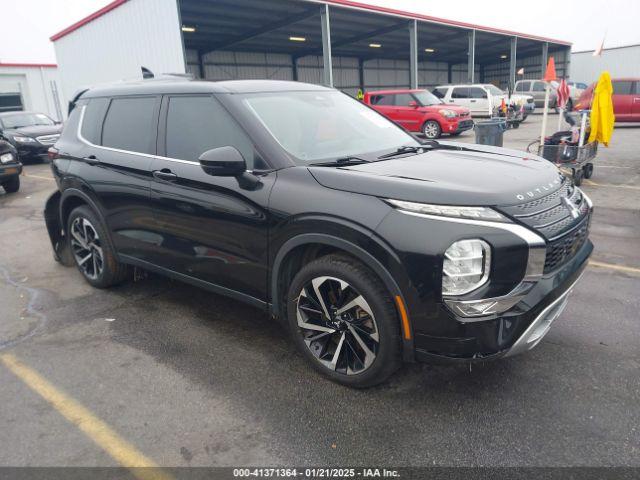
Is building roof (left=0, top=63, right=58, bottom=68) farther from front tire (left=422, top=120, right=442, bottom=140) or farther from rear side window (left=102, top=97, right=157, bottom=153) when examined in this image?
rear side window (left=102, top=97, right=157, bottom=153)

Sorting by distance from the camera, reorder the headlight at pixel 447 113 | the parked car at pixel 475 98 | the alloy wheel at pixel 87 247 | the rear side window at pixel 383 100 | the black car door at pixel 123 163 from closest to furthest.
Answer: the black car door at pixel 123 163, the alloy wheel at pixel 87 247, the headlight at pixel 447 113, the rear side window at pixel 383 100, the parked car at pixel 475 98

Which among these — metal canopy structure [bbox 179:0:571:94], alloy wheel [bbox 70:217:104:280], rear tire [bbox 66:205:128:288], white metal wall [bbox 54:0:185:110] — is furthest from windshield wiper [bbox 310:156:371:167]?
metal canopy structure [bbox 179:0:571:94]

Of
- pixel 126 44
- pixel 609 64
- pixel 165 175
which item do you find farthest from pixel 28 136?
pixel 609 64

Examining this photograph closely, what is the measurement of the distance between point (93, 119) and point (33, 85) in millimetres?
35382

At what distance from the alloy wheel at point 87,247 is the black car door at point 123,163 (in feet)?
1.17

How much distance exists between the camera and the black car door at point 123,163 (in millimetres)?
3820

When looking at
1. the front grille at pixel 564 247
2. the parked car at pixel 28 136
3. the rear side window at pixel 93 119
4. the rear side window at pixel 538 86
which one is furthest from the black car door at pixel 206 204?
the rear side window at pixel 538 86

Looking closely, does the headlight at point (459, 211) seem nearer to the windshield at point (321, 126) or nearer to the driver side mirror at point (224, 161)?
the windshield at point (321, 126)

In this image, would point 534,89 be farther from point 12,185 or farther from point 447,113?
point 12,185

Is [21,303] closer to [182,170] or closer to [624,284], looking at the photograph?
[182,170]

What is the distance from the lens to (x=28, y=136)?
586 inches

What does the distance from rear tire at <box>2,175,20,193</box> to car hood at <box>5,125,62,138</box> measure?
5.30m

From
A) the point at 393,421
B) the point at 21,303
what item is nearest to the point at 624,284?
the point at 393,421

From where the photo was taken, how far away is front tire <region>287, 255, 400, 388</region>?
8.54ft
